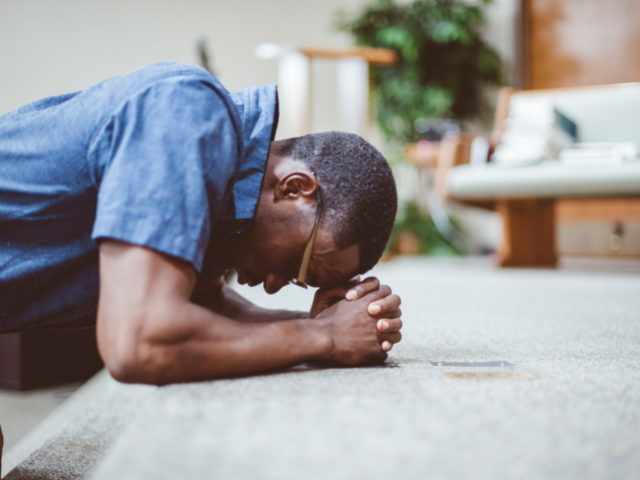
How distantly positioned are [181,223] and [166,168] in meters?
0.06

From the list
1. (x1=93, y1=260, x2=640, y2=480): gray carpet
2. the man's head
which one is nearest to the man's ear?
the man's head

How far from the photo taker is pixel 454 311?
135cm

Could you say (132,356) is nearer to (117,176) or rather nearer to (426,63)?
(117,176)

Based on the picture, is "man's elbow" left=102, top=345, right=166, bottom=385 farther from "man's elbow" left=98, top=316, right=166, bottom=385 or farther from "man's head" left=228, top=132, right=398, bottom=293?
"man's head" left=228, top=132, right=398, bottom=293

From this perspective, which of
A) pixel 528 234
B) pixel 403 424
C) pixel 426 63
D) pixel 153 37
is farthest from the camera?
pixel 153 37

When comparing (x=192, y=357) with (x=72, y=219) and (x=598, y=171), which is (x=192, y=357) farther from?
(x=598, y=171)

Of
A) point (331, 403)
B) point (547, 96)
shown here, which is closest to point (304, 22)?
point (547, 96)

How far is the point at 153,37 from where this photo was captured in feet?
14.4

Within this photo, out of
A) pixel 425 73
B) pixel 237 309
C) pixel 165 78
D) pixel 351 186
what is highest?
pixel 425 73

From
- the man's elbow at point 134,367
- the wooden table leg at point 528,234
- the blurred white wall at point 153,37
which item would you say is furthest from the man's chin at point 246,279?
the blurred white wall at point 153,37

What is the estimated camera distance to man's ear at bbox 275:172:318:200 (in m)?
0.68

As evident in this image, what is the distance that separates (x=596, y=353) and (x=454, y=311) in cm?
54

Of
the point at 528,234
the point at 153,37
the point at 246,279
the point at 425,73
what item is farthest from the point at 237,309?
the point at 153,37

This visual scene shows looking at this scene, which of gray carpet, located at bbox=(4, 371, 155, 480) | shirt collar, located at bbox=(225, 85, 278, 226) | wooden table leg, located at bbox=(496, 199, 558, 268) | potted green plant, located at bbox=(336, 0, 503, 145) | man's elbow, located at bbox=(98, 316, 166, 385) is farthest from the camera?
potted green plant, located at bbox=(336, 0, 503, 145)
